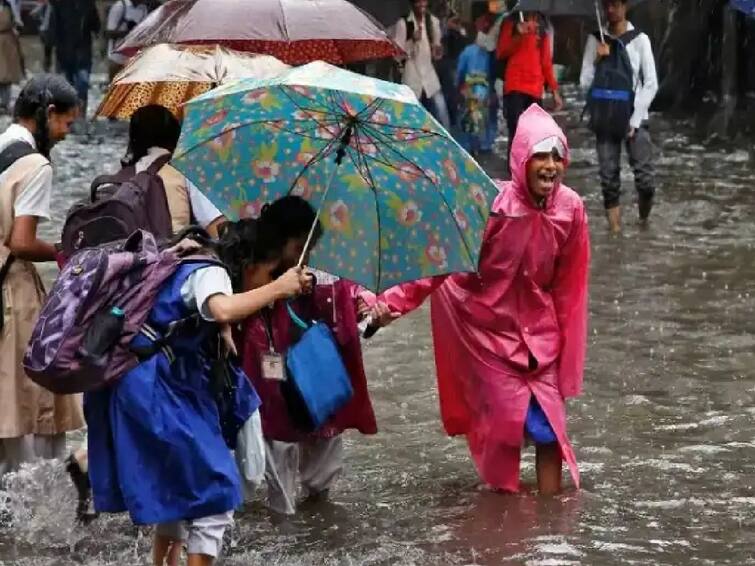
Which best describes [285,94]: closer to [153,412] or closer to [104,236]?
[104,236]

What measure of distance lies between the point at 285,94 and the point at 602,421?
125 inches

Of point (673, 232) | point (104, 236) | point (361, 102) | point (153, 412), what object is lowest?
point (673, 232)

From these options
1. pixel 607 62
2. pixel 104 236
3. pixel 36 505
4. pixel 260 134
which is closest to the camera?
pixel 104 236

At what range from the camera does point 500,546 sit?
22.5 feet

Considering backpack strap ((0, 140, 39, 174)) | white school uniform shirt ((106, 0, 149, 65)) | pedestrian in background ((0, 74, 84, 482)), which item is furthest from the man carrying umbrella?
white school uniform shirt ((106, 0, 149, 65))

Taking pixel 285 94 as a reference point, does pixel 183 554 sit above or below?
below

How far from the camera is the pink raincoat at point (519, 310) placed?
722 cm

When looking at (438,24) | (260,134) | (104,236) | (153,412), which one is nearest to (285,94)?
(260,134)

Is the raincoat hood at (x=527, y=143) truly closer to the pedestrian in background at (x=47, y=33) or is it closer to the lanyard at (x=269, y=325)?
the lanyard at (x=269, y=325)

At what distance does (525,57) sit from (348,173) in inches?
445

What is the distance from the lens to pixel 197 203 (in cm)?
713

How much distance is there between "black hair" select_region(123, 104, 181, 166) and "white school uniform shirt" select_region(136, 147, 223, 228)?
0.07 feet

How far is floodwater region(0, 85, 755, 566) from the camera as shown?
6812 millimetres

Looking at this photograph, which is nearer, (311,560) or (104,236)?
Result: (104,236)
